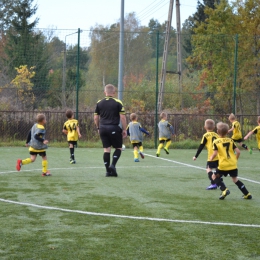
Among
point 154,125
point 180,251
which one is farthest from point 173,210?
point 154,125

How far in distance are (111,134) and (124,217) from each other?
4985 mm

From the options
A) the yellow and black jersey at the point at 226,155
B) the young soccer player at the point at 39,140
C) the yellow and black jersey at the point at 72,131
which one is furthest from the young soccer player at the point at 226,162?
the yellow and black jersey at the point at 72,131

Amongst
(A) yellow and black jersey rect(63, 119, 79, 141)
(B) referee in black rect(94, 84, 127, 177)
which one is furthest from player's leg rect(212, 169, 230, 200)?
(A) yellow and black jersey rect(63, 119, 79, 141)

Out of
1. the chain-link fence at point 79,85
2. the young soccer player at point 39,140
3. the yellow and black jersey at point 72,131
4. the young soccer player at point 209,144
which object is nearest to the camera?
the young soccer player at point 209,144

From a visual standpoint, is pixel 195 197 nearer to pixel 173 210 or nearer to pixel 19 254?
pixel 173 210

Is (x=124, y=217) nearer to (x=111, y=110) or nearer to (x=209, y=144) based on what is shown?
(x=209, y=144)

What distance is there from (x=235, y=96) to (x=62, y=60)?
7660 millimetres

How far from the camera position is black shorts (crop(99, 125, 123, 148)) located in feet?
39.6

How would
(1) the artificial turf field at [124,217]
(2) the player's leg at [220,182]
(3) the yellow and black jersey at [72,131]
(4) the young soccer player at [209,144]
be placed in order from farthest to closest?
1. (3) the yellow and black jersey at [72,131]
2. (4) the young soccer player at [209,144]
3. (2) the player's leg at [220,182]
4. (1) the artificial turf field at [124,217]

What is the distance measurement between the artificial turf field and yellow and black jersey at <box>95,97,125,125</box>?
3.93 feet

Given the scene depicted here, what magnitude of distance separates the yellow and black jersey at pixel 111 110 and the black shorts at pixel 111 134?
9 cm

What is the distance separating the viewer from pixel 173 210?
779cm

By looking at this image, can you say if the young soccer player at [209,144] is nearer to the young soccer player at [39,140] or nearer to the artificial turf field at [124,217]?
the artificial turf field at [124,217]

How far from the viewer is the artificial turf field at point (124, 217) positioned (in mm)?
5543
